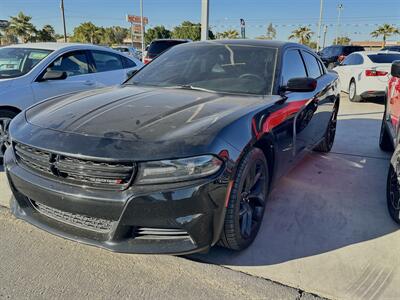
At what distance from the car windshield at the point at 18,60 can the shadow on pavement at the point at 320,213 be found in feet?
11.8

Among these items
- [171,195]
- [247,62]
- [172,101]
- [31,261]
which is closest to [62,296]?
[31,261]

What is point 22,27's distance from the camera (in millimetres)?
46000

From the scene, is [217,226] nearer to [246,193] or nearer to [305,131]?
[246,193]

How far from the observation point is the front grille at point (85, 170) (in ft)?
6.64

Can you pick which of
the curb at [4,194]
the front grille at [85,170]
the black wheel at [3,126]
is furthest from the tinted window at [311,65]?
the black wheel at [3,126]

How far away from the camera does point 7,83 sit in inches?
176

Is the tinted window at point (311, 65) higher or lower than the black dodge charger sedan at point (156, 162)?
higher

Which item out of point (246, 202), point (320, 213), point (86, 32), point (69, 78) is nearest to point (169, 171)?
point (246, 202)

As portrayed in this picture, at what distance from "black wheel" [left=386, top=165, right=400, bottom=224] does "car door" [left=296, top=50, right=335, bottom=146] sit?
868 millimetres

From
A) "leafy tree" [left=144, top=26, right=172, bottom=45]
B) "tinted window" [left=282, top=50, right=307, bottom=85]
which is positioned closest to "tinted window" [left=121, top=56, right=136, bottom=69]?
"tinted window" [left=282, top=50, right=307, bottom=85]

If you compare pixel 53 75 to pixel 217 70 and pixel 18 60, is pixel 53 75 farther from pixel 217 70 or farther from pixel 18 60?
pixel 217 70

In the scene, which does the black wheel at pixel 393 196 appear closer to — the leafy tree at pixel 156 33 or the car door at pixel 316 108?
the car door at pixel 316 108

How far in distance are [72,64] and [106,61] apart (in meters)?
0.73

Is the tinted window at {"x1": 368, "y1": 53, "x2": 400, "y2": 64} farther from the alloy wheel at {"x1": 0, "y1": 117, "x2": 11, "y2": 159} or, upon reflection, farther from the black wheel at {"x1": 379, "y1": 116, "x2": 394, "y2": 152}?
the alloy wheel at {"x1": 0, "y1": 117, "x2": 11, "y2": 159}
